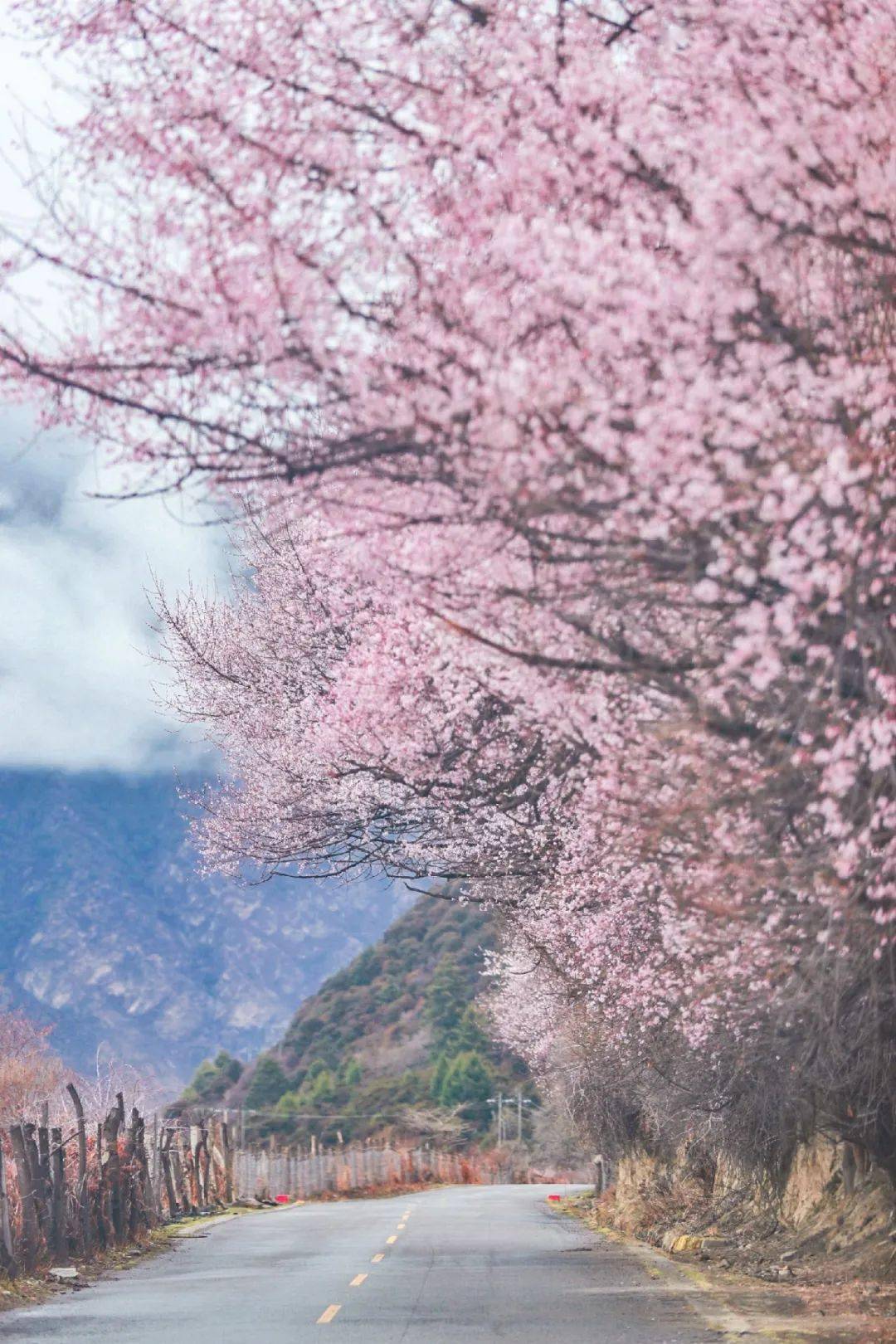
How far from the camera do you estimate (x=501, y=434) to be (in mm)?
8281

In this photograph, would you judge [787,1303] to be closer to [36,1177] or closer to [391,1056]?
[36,1177]

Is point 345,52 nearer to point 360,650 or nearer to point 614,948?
point 360,650

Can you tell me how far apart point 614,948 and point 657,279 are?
1467 cm

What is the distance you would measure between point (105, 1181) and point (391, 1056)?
139 metres

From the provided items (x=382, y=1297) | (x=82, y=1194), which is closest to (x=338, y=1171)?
(x=82, y=1194)

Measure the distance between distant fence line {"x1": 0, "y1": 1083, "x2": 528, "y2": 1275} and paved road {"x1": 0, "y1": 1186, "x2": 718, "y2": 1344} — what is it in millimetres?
1115

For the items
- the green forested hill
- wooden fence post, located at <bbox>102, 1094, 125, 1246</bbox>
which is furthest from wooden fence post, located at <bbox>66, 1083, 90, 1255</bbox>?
the green forested hill

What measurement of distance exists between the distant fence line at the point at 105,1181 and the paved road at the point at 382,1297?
1.12 metres

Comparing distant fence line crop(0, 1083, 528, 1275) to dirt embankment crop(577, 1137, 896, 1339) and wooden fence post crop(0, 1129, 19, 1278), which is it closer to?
wooden fence post crop(0, 1129, 19, 1278)

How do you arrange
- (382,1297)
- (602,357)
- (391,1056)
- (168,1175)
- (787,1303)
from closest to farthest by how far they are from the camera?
(602,357)
(787,1303)
(382,1297)
(168,1175)
(391,1056)

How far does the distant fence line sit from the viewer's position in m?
22.2

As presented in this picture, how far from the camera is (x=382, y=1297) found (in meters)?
18.8

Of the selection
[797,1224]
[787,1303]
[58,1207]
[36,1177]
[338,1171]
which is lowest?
[338,1171]

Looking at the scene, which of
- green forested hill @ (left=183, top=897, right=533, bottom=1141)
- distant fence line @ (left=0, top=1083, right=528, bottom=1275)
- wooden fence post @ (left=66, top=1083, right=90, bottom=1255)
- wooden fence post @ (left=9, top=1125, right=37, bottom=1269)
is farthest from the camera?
green forested hill @ (left=183, top=897, right=533, bottom=1141)
